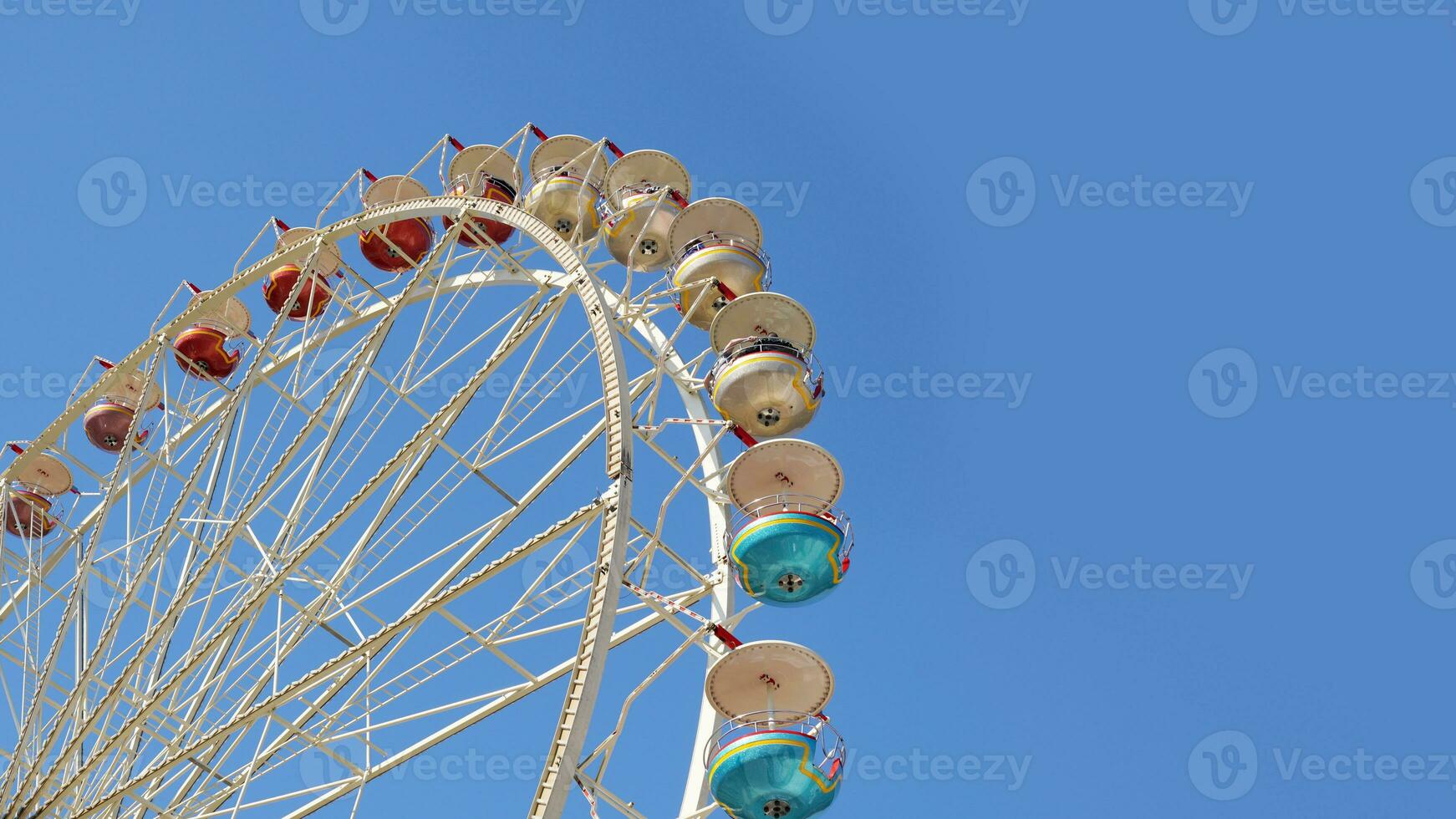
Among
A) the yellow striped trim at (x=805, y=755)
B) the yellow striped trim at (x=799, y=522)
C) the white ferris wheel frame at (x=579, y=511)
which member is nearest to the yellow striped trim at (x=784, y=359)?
the white ferris wheel frame at (x=579, y=511)

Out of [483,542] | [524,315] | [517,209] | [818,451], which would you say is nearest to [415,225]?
[524,315]

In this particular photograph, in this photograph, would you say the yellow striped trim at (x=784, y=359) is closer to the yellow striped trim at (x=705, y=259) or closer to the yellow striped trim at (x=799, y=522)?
the yellow striped trim at (x=705, y=259)

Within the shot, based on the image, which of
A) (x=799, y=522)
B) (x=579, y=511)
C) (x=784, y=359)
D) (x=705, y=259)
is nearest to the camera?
(x=579, y=511)

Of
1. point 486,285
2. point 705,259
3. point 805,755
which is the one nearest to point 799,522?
point 805,755

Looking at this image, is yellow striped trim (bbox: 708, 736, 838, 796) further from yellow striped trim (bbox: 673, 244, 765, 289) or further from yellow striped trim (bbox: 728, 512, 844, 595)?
yellow striped trim (bbox: 673, 244, 765, 289)

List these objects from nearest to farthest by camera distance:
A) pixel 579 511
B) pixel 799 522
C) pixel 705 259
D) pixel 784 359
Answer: pixel 579 511 → pixel 799 522 → pixel 784 359 → pixel 705 259

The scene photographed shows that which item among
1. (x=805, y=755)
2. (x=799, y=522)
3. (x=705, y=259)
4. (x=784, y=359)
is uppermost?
(x=705, y=259)

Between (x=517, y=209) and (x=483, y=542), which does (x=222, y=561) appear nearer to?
(x=483, y=542)

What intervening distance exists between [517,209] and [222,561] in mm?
4942

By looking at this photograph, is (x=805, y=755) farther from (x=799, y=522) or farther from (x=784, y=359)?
(x=784, y=359)

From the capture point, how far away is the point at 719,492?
15.3 metres

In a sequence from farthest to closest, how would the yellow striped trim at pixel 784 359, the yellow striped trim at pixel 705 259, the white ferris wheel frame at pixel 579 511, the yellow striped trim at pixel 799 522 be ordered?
the yellow striped trim at pixel 705 259
the yellow striped trim at pixel 784 359
the yellow striped trim at pixel 799 522
the white ferris wheel frame at pixel 579 511

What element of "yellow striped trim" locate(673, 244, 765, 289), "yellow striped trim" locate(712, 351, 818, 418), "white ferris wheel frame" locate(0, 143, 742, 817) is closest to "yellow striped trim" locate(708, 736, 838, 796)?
"white ferris wheel frame" locate(0, 143, 742, 817)

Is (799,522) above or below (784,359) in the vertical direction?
below
